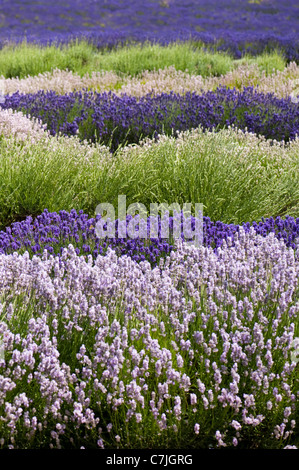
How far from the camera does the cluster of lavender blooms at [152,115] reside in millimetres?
6020

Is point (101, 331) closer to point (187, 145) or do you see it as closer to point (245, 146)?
point (187, 145)

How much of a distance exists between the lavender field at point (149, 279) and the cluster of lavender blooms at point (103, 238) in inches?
0.6

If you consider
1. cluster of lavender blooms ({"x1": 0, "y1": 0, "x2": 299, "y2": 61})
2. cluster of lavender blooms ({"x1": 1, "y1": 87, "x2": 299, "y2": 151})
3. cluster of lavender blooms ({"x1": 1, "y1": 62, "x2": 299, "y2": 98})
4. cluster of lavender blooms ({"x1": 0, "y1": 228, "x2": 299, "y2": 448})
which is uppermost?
cluster of lavender blooms ({"x1": 0, "y1": 0, "x2": 299, "y2": 61})

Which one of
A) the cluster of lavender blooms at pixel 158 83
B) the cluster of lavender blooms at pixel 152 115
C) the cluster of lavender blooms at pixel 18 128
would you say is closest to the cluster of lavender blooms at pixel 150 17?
the cluster of lavender blooms at pixel 158 83

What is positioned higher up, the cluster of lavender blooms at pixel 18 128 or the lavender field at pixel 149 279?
the cluster of lavender blooms at pixel 18 128

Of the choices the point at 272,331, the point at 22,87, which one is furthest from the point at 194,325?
the point at 22,87

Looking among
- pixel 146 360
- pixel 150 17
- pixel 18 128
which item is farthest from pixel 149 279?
pixel 150 17

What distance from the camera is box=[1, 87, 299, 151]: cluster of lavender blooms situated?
237 inches

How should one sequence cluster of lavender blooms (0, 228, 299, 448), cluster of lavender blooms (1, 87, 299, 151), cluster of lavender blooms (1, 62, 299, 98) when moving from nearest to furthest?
cluster of lavender blooms (0, 228, 299, 448), cluster of lavender blooms (1, 87, 299, 151), cluster of lavender blooms (1, 62, 299, 98)

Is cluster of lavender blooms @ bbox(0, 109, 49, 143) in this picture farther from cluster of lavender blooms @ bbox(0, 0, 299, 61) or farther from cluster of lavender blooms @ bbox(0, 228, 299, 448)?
cluster of lavender blooms @ bbox(0, 0, 299, 61)

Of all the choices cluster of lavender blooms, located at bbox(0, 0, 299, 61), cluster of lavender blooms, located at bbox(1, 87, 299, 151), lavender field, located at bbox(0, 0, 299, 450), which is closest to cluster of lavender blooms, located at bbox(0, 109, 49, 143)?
lavender field, located at bbox(0, 0, 299, 450)

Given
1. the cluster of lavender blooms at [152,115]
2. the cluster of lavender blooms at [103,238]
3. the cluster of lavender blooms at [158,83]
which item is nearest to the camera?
the cluster of lavender blooms at [103,238]

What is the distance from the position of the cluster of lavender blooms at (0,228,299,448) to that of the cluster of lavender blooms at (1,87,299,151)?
3762mm

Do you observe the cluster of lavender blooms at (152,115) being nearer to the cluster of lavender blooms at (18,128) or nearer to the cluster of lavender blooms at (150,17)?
the cluster of lavender blooms at (18,128)
